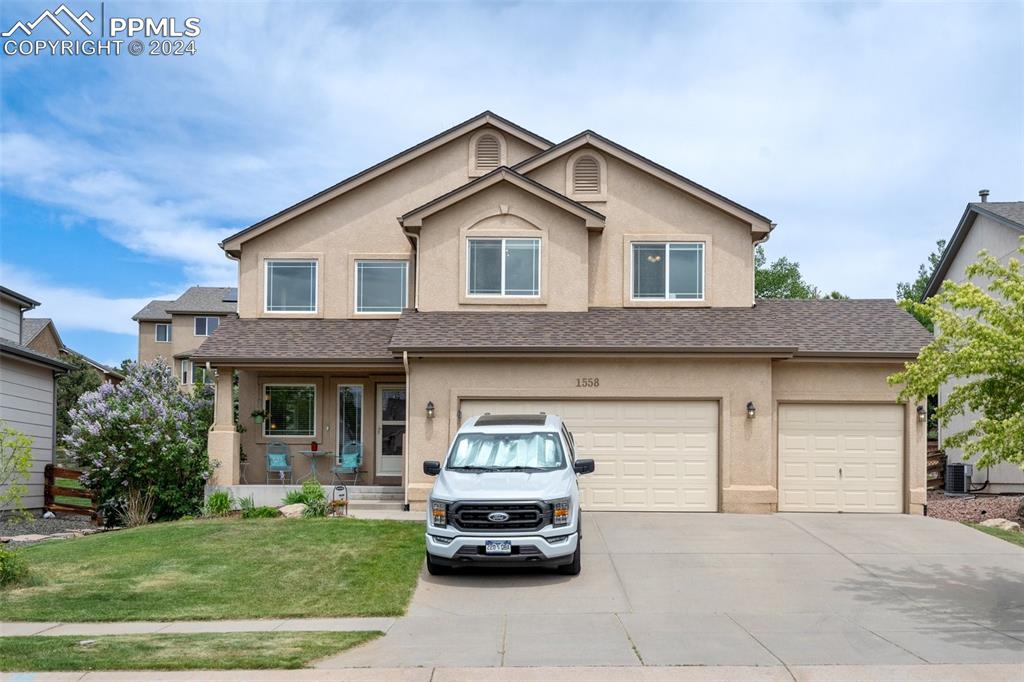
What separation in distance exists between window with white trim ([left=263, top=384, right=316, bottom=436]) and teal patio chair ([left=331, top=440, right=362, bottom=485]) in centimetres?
106

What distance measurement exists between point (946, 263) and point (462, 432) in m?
22.6

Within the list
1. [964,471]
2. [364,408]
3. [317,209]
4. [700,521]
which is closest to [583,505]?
[700,521]

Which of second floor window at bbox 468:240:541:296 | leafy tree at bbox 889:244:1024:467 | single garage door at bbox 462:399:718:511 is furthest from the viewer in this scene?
second floor window at bbox 468:240:541:296

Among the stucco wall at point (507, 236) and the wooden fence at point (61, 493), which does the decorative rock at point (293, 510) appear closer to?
the stucco wall at point (507, 236)

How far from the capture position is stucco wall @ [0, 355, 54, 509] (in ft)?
66.8

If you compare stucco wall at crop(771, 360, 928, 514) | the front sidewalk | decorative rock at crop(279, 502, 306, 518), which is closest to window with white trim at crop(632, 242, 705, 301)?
stucco wall at crop(771, 360, 928, 514)

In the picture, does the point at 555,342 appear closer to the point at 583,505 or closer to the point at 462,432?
the point at 583,505

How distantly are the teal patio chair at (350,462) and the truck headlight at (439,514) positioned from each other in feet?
26.6

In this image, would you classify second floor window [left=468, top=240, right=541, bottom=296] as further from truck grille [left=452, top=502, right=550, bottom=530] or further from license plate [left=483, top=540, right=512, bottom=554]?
license plate [left=483, top=540, right=512, bottom=554]

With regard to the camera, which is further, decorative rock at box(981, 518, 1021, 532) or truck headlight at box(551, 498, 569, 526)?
decorative rock at box(981, 518, 1021, 532)

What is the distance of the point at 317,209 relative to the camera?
20.7 metres

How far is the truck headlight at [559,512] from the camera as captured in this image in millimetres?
11312

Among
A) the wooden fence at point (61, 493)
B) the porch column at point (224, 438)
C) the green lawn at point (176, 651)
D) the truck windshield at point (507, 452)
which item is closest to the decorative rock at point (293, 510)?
the porch column at point (224, 438)

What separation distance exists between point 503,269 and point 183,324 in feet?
125
